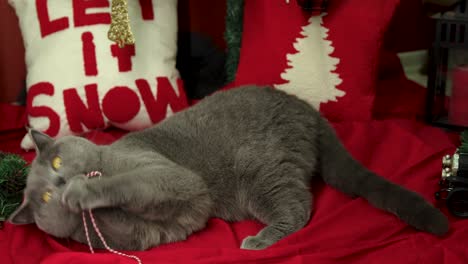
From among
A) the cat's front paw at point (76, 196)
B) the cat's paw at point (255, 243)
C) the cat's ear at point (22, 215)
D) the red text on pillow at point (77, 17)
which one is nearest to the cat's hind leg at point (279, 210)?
the cat's paw at point (255, 243)

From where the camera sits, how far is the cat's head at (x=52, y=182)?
4.24 feet

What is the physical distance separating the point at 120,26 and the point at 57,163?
0.55 meters

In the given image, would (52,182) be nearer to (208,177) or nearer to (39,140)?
(39,140)

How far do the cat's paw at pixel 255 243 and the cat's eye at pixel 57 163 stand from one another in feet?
1.57

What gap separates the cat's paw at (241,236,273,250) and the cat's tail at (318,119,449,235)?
11.4 inches

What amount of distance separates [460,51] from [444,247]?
2.57ft

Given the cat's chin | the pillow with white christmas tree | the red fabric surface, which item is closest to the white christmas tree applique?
the red fabric surface

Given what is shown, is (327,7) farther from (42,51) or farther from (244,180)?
(42,51)

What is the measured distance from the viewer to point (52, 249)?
1388 mm

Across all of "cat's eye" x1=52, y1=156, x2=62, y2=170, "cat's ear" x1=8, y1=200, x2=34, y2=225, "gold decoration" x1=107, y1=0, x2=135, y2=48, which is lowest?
"cat's ear" x1=8, y1=200, x2=34, y2=225

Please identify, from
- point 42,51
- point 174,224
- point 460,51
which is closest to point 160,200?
point 174,224

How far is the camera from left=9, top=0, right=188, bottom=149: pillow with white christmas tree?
1798 mm

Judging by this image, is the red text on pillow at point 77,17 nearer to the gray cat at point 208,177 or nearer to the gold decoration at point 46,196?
the gray cat at point 208,177

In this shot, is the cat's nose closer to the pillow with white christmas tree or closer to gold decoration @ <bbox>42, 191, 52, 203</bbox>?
gold decoration @ <bbox>42, 191, 52, 203</bbox>
